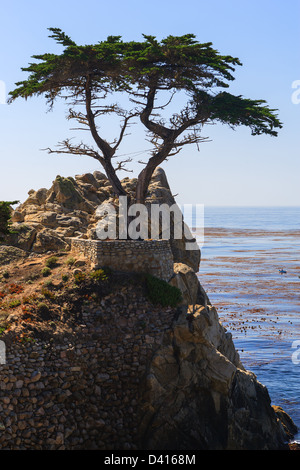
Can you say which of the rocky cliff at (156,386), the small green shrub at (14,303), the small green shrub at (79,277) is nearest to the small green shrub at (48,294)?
the rocky cliff at (156,386)

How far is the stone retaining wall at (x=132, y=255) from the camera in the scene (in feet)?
111

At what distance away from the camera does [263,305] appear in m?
71.1

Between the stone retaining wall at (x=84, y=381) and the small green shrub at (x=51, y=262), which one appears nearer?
the stone retaining wall at (x=84, y=381)

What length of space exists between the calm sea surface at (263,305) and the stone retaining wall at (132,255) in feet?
45.1

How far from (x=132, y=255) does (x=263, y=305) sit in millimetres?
40105

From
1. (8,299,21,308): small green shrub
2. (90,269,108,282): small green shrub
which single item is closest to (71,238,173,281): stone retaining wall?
(90,269,108,282): small green shrub

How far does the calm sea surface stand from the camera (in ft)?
155

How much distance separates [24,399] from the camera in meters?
27.5

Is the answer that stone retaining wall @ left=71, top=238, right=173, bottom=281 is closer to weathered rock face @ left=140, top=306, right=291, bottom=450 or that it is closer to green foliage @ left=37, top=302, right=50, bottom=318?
weathered rock face @ left=140, top=306, right=291, bottom=450

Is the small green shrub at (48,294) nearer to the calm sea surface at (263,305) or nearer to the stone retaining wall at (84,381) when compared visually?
the stone retaining wall at (84,381)

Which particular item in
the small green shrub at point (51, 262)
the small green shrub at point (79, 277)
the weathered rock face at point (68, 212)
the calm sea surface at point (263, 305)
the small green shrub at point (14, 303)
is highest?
the weathered rock face at point (68, 212)

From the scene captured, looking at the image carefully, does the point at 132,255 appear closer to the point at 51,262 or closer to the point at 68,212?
the point at 51,262

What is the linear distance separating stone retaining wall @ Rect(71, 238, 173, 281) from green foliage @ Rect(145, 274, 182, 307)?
28.3 inches

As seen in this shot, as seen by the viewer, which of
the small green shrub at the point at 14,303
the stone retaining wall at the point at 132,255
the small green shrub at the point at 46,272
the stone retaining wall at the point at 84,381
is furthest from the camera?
the small green shrub at the point at 46,272
